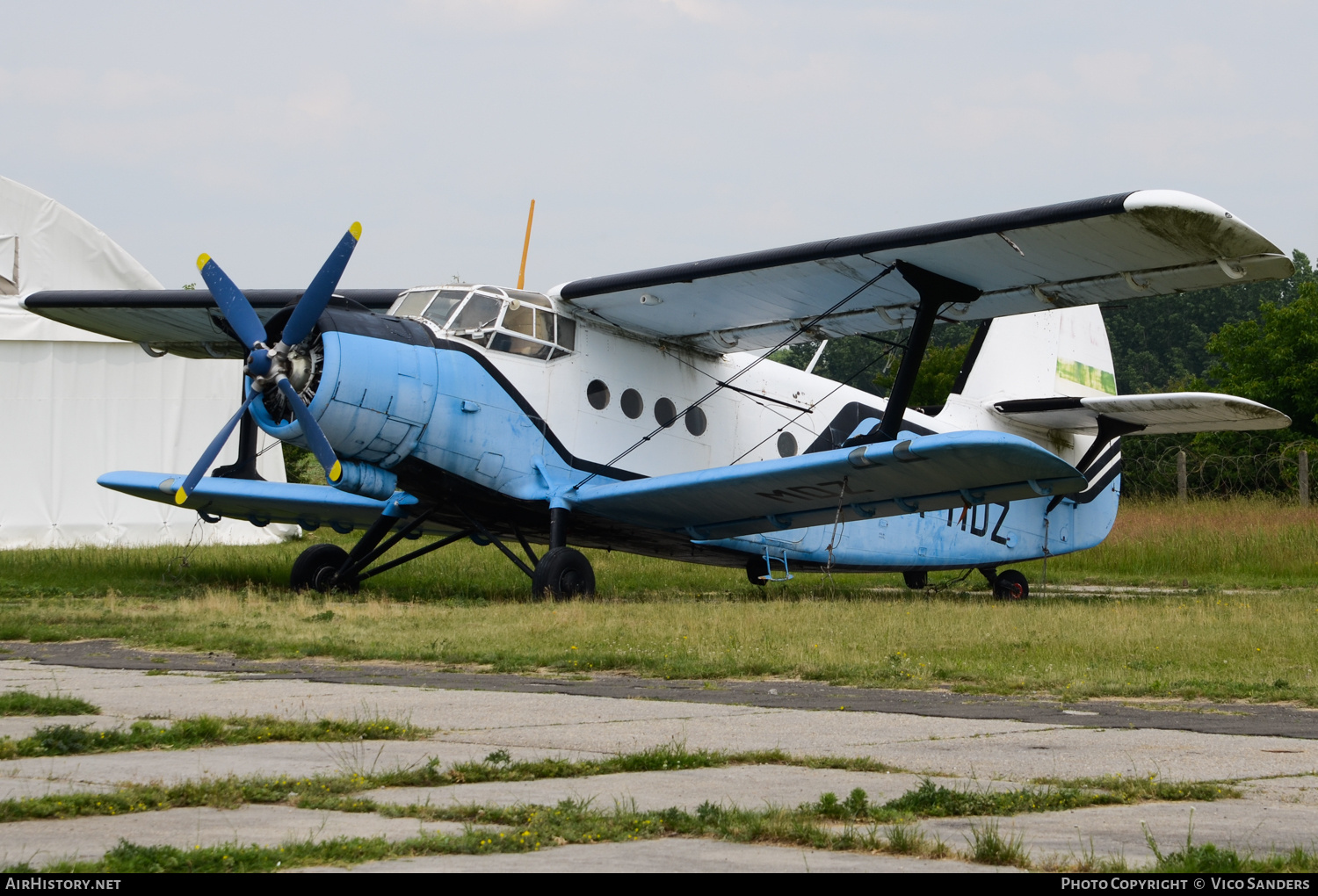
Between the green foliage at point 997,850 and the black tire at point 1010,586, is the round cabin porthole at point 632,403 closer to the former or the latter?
the black tire at point 1010,586

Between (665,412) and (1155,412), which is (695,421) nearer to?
(665,412)

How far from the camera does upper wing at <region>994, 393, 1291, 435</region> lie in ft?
52.2

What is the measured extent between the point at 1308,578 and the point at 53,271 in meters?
25.7

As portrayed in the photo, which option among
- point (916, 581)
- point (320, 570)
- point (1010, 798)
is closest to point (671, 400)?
point (320, 570)

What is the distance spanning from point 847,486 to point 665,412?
303 cm

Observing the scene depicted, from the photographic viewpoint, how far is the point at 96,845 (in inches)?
136

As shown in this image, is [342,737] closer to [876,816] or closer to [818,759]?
[818,759]

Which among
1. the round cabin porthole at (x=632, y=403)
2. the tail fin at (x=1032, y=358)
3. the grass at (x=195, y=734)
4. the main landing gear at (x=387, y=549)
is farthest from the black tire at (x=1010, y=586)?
the grass at (x=195, y=734)

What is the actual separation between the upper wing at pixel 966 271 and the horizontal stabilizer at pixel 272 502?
454cm

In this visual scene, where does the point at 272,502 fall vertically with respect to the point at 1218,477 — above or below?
below

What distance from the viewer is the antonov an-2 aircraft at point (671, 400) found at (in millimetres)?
13094

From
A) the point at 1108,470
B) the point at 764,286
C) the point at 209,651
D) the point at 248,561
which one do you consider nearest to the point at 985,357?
the point at 1108,470

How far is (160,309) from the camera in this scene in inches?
711

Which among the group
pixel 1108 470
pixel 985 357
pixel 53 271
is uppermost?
pixel 53 271
